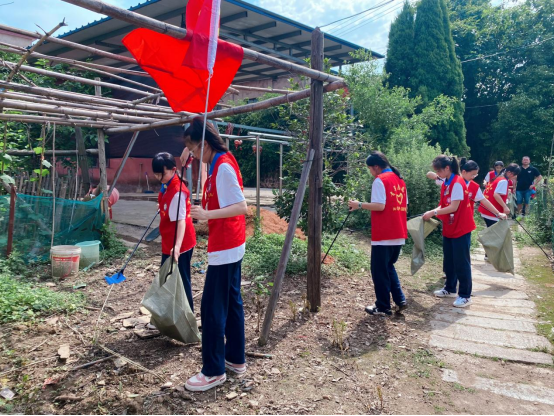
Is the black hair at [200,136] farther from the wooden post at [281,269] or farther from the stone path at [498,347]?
the stone path at [498,347]

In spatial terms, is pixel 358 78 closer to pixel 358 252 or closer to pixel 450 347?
pixel 358 252

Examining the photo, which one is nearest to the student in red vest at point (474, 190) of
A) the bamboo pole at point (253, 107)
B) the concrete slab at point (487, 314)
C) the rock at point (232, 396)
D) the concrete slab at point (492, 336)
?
the concrete slab at point (487, 314)

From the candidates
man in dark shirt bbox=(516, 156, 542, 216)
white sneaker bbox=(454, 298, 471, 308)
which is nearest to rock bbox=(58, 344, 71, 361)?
white sneaker bbox=(454, 298, 471, 308)

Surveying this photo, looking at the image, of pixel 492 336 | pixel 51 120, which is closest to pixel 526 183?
pixel 492 336

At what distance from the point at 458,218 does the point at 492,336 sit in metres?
1.48

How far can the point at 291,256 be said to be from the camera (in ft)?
20.3

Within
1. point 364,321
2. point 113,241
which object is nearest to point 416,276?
point 364,321

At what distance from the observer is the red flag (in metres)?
3.05

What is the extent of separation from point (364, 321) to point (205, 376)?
209 centimetres

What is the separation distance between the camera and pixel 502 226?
575 cm

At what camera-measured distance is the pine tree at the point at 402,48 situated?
1923 centimetres

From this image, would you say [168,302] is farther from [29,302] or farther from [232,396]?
[29,302]

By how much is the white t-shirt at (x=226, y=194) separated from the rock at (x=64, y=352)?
1666mm

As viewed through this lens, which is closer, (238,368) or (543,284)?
(238,368)
